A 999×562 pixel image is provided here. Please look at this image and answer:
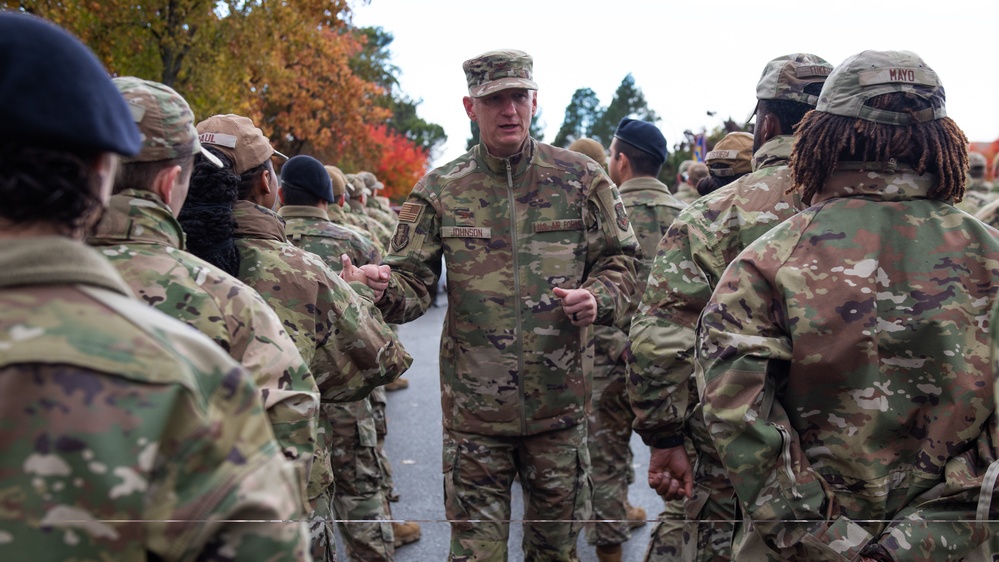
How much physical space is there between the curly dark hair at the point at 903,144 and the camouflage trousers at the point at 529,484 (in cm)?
200

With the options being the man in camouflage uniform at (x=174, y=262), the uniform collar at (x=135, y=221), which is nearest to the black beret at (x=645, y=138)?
the man in camouflage uniform at (x=174, y=262)

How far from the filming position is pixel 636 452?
8.20 meters

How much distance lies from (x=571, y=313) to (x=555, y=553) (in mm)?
1142

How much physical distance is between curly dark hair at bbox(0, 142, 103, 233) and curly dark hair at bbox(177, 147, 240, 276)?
4.94 ft

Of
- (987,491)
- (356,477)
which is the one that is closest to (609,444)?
(356,477)

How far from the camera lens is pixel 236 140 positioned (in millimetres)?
3256

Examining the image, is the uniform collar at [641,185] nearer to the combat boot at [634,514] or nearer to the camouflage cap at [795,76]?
the combat boot at [634,514]

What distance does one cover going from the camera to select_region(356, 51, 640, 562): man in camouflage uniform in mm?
4148

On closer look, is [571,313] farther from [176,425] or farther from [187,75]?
[187,75]

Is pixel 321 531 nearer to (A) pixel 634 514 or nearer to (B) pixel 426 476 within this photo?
(A) pixel 634 514

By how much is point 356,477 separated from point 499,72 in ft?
7.99

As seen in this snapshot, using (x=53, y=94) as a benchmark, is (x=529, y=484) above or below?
below

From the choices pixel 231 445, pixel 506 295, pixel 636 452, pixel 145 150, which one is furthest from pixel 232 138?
pixel 636 452

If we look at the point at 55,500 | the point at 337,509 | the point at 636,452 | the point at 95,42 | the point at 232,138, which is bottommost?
the point at 636,452
